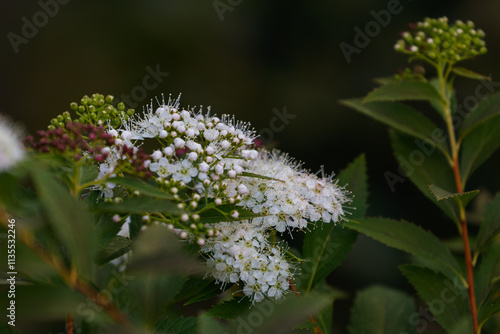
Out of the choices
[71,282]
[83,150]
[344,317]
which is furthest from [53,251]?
[344,317]

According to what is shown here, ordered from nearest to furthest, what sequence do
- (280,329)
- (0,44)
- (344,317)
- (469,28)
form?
(280,329)
(469,28)
(344,317)
(0,44)

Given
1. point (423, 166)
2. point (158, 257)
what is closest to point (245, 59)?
point (423, 166)

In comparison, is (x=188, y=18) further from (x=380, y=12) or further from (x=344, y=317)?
(x=344, y=317)

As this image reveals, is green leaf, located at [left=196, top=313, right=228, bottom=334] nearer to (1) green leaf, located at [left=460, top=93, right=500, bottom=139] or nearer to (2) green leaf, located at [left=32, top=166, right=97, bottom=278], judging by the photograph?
(2) green leaf, located at [left=32, top=166, right=97, bottom=278]
